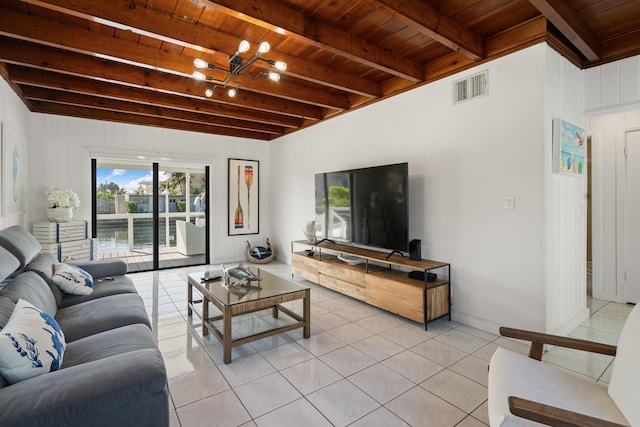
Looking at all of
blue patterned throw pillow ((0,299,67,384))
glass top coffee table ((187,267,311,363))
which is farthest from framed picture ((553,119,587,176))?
blue patterned throw pillow ((0,299,67,384))

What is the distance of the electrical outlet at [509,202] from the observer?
2.88 m

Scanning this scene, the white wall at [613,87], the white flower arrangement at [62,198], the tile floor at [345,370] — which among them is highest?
the white wall at [613,87]

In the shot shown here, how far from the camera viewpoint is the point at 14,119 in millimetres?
3691

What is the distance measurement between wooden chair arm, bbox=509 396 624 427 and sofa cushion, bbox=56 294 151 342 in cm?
219

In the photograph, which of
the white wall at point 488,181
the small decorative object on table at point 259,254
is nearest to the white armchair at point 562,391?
the white wall at point 488,181

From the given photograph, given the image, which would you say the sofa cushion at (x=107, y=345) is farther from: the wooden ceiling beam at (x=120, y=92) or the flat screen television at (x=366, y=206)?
the wooden ceiling beam at (x=120, y=92)

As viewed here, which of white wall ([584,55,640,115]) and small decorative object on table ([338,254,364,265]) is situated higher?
white wall ([584,55,640,115])

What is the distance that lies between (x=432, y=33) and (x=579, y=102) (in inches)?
73.0

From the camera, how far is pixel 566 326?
3.01 m

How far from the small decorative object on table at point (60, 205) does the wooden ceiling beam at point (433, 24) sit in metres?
4.62

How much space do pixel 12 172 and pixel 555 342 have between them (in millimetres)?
5071

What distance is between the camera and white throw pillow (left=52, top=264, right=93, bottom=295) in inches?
105

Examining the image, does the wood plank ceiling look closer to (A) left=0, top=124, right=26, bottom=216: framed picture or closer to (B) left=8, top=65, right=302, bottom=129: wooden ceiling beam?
(B) left=8, top=65, right=302, bottom=129: wooden ceiling beam

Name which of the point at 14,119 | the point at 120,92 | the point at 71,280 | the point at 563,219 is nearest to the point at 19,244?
the point at 71,280
